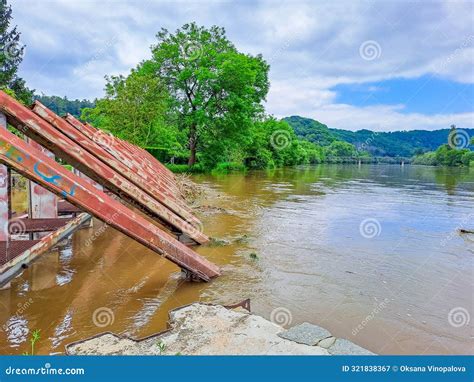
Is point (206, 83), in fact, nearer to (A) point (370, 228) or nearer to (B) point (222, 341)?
(A) point (370, 228)

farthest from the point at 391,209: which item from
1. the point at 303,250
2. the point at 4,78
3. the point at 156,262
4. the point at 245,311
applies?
the point at 4,78

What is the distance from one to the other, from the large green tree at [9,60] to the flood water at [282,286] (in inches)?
1362

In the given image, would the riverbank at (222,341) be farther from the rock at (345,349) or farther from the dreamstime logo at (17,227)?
the dreamstime logo at (17,227)

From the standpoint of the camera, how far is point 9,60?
38562 mm

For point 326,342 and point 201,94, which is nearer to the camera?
point 326,342

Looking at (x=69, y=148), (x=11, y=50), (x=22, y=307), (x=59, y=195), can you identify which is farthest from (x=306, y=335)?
(x=11, y=50)

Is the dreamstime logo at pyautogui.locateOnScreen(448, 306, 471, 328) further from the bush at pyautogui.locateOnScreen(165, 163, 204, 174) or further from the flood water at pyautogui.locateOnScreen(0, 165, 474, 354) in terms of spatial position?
the bush at pyautogui.locateOnScreen(165, 163, 204, 174)

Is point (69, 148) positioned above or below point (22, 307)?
above

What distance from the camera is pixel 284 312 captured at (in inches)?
173

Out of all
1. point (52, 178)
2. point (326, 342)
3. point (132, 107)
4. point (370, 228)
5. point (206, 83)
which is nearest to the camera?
point (326, 342)

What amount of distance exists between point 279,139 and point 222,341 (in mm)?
52582

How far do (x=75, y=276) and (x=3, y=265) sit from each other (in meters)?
1.32
